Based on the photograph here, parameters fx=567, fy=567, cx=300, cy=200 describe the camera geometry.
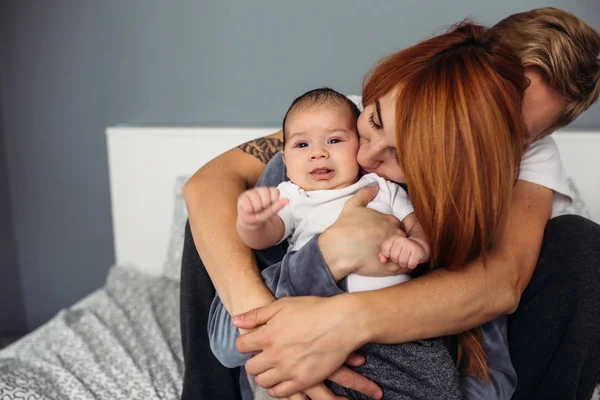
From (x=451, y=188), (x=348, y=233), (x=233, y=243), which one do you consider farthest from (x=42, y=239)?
(x=451, y=188)

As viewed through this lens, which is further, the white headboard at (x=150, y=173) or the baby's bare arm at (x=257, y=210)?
the white headboard at (x=150, y=173)

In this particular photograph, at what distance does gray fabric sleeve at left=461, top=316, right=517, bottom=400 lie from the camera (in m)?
1.08

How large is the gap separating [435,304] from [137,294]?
126cm

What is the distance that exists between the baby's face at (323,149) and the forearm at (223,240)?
180 mm

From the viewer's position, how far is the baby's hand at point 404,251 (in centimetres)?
95

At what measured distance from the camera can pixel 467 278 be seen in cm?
103

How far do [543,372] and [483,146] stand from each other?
489 mm

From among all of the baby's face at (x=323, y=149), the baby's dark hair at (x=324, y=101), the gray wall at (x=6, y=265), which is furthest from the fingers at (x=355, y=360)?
the gray wall at (x=6, y=265)

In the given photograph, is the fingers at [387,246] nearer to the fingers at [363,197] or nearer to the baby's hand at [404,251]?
the baby's hand at [404,251]

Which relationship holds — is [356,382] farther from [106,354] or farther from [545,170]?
[106,354]

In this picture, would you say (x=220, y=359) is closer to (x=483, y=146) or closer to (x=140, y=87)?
(x=483, y=146)

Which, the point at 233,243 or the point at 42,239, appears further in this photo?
the point at 42,239

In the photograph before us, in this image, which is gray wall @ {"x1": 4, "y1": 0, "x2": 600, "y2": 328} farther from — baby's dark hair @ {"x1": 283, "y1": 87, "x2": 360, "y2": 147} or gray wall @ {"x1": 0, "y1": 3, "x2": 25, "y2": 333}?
baby's dark hair @ {"x1": 283, "y1": 87, "x2": 360, "y2": 147}

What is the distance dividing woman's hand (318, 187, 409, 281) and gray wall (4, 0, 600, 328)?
3.94 ft
